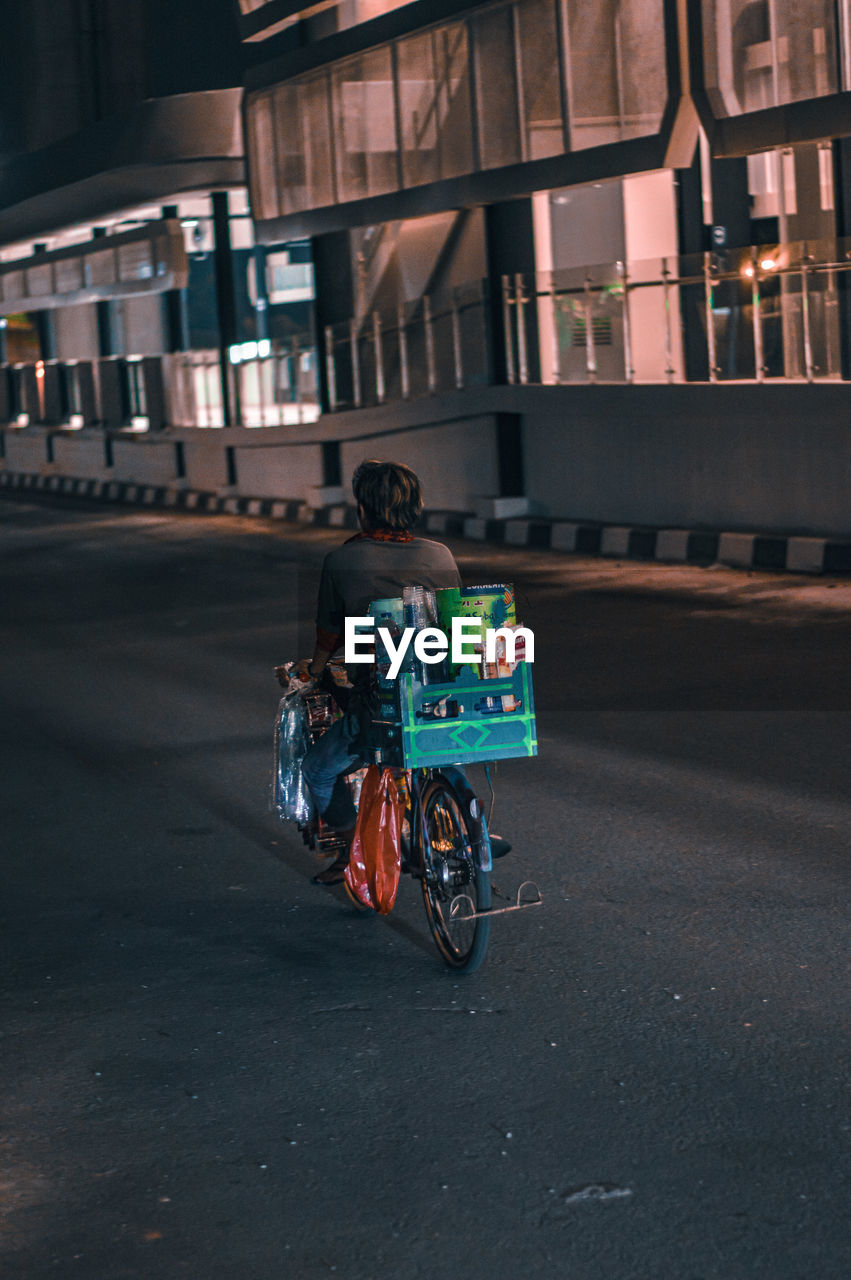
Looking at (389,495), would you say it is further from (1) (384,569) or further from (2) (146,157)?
(2) (146,157)

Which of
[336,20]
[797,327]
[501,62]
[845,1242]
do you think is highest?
[336,20]

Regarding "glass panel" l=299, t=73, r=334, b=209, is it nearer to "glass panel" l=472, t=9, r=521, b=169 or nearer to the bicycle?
"glass panel" l=472, t=9, r=521, b=169

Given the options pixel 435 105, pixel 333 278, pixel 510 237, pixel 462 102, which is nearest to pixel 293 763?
pixel 462 102

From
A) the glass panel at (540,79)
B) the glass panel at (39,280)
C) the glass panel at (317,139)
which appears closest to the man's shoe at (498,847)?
the glass panel at (540,79)

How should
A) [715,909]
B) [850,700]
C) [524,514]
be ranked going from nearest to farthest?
[715,909] → [850,700] → [524,514]

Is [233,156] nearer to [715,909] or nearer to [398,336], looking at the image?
[398,336]

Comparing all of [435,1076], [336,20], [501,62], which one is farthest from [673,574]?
[336,20]

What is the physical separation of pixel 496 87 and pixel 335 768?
59.2 feet

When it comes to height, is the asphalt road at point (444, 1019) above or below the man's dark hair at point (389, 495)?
below

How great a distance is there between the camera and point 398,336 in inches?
948

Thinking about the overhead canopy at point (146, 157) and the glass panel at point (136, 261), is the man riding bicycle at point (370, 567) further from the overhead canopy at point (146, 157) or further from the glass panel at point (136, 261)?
the glass panel at point (136, 261)

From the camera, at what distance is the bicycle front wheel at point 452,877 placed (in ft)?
17.8

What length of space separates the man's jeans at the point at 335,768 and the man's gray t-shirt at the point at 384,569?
0.37 meters

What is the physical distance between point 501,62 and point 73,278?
71.0 ft
